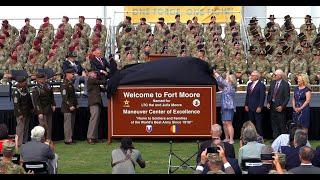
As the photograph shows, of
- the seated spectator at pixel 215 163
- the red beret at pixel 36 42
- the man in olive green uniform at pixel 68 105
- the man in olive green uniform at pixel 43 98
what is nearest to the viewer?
the seated spectator at pixel 215 163

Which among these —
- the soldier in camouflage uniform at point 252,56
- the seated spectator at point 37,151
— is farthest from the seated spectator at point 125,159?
the soldier in camouflage uniform at point 252,56

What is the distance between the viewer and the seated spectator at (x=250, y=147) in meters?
12.5

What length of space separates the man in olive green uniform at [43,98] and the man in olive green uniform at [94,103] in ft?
3.00

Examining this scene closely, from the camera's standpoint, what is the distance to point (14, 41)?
28828mm

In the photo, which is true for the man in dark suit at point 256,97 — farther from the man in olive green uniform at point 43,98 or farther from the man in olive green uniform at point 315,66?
the man in olive green uniform at point 43,98

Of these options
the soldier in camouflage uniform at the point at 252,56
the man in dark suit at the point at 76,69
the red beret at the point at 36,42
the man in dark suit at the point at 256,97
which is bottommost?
the man in dark suit at the point at 256,97

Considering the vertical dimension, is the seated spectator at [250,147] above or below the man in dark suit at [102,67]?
below

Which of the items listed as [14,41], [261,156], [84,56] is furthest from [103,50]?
[261,156]

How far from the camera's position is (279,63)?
2520cm

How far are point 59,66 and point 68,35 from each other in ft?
8.82

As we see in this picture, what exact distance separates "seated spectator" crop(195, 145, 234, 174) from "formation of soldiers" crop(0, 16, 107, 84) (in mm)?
14397

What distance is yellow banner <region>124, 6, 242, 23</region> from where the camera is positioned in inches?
1213

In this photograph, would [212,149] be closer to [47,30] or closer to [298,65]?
[298,65]

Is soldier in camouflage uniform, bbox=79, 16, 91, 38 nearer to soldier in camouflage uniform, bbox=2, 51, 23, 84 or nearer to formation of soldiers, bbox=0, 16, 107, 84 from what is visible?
formation of soldiers, bbox=0, 16, 107, 84
